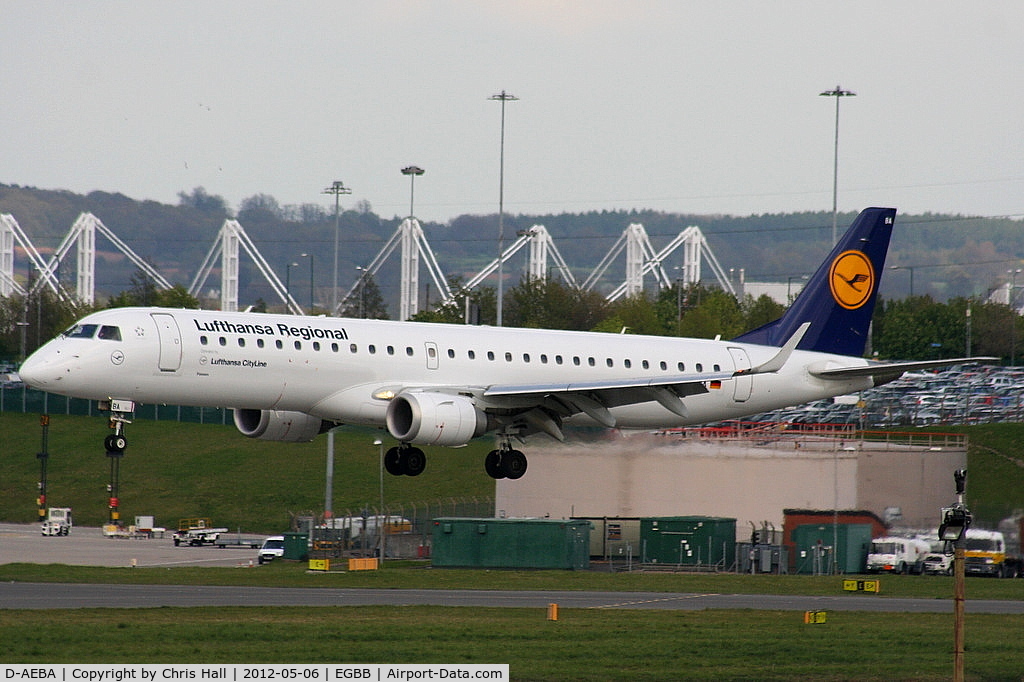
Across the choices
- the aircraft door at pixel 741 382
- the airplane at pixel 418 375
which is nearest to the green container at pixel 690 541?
the airplane at pixel 418 375

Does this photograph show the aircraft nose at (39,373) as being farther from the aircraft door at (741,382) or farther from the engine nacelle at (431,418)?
the aircraft door at (741,382)

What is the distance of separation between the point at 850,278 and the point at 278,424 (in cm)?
2242

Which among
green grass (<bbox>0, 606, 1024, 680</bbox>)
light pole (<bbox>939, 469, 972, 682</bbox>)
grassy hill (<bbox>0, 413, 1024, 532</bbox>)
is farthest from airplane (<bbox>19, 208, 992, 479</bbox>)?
grassy hill (<bbox>0, 413, 1024, 532</bbox>)

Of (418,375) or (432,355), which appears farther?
(432,355)

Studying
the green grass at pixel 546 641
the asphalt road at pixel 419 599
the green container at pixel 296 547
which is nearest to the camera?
the green grass at pixel 546 641

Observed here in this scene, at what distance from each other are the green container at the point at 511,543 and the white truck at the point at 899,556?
516 inches

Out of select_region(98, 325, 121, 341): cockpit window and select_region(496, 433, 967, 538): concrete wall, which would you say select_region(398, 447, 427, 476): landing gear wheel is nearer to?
select_region(98, 325, 121, 341): cockpit window

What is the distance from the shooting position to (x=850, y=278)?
54.0 meters

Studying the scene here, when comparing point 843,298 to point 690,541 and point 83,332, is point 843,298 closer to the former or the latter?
point 690,541

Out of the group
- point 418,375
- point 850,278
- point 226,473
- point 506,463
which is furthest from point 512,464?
point 226,473

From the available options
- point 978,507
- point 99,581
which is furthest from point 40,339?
point 978,507

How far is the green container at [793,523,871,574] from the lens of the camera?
64.5m

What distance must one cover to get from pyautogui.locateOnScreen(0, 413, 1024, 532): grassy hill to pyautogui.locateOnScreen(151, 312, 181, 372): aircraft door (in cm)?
4650

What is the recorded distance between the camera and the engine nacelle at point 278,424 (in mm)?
45500
